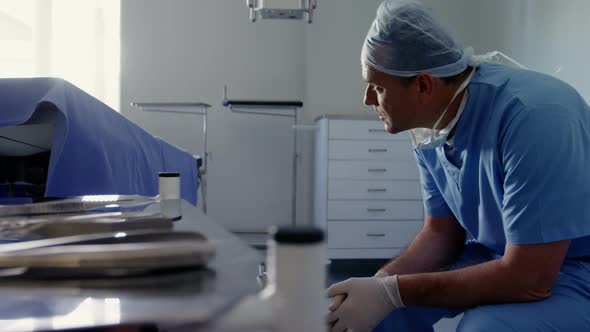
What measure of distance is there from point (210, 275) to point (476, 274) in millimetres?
716

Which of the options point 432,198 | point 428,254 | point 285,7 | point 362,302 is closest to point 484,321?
point 362,302

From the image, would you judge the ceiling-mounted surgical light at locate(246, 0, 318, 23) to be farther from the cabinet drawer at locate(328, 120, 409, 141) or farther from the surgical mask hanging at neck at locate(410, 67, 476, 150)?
the surgical mask hanging at neck at locate(410, 67, 476, 150)

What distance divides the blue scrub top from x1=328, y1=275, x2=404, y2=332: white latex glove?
246mm

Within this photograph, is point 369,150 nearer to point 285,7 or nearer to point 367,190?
point 367,190

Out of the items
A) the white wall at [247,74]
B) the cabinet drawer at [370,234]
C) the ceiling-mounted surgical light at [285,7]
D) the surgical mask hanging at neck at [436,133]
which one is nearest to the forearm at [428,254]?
the surgical mask hanging at neck at [436,133]

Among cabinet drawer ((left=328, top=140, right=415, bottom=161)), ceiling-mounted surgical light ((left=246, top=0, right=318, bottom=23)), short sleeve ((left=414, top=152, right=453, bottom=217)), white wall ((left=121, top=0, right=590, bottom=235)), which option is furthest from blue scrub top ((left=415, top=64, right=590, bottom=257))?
white wall ((left=121, top=0, right=590, bottom=235))

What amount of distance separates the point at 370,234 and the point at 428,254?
1633 millimetres

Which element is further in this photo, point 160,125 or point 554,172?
point 160,125

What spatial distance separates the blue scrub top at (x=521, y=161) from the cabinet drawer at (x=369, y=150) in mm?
1658

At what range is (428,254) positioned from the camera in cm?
123

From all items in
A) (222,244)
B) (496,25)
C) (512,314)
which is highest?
(496,25)

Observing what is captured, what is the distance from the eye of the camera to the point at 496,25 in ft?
10.8

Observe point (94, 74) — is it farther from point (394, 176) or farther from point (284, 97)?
point (394, 176)

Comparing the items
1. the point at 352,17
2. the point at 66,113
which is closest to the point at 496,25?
the point at 352,17
